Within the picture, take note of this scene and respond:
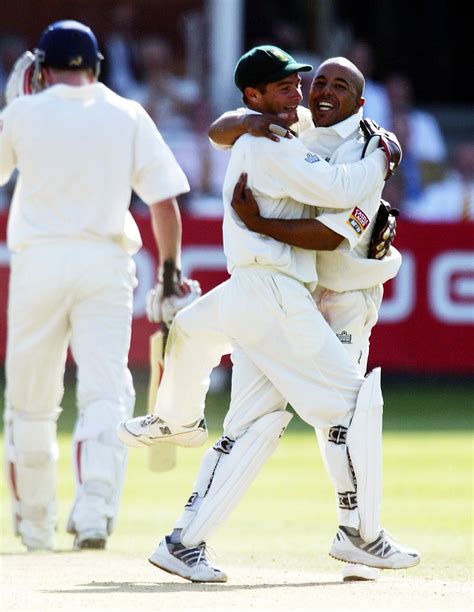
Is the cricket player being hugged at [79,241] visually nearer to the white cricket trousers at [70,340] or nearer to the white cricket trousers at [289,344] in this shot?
the white cricket trousers at [70,340]

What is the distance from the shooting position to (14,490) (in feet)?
24.6

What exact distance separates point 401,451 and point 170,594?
5.72 m

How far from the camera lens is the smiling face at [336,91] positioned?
568cm

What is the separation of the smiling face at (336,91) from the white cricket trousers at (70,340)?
1.81 metres

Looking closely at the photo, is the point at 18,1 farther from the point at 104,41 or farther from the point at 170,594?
the point at 170,594

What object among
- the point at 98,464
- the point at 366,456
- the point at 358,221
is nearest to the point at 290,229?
the point at 358,221

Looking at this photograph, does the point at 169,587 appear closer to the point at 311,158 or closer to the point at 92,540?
the point at 92,540

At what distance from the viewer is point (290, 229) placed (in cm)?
555

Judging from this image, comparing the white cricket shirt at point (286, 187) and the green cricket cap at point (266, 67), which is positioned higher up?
the green cricket cap at point (266, 67)

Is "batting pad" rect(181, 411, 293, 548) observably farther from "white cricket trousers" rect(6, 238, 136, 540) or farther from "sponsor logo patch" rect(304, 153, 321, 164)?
"white cricket trousers" rect(6, 238, 136, 540)

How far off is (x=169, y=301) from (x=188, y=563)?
62.9 inches

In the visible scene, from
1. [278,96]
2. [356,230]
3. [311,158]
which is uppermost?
[278,96]

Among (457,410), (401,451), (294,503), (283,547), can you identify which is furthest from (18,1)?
(283,547)

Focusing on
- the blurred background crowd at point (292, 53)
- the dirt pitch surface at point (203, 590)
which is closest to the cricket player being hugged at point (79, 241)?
the dirt pitch surface at point (203, 590)
